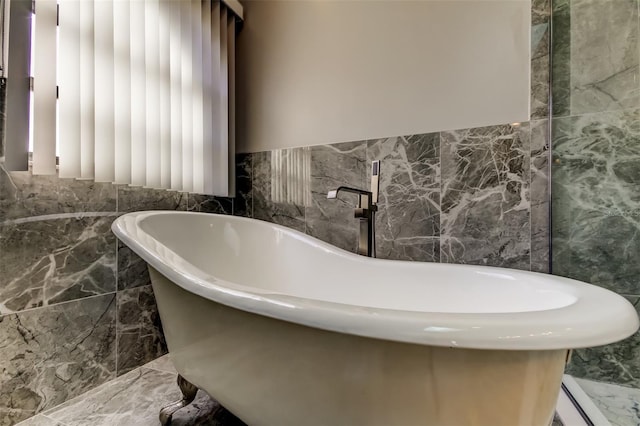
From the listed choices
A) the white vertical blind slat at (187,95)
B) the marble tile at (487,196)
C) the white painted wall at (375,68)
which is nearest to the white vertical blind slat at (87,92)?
the white vertical blind slat at (187,95)

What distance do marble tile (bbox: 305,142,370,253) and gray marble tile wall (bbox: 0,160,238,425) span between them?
737 mm

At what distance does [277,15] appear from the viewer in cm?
164

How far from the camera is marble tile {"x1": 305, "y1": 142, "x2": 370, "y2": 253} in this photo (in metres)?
1.44

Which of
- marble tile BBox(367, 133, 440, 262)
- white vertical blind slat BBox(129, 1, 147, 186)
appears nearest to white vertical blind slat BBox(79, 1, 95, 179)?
white vertical blind slat BBox(129, 1, 147, 186)

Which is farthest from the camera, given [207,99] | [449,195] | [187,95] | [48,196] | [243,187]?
[243,187]

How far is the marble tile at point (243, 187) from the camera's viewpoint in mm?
1713

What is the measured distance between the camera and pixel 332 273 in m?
1.14

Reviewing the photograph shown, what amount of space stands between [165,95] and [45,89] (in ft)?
1.41

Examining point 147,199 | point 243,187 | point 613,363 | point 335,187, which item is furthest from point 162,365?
point 613,363

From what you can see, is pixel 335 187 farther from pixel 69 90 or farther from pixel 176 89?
pixel 69 90

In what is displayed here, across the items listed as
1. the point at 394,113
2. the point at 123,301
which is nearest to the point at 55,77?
the point at 123,301

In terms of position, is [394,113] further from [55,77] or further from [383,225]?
[55,77]

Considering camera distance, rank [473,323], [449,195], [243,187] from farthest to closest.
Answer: [243,187], [449,195], [473,323]

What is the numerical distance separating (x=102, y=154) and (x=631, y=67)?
1.88m
